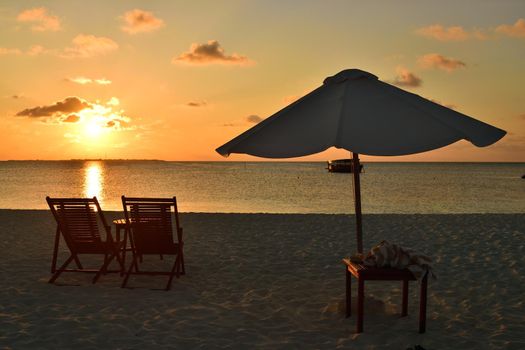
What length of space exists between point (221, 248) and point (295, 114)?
16.6 ft

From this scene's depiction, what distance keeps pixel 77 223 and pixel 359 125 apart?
415 centimetres

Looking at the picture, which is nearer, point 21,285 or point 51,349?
point 51,349

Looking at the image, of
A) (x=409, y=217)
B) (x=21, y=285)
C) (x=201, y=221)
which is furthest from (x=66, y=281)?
(x=409, y=217)

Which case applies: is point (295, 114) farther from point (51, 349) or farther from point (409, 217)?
point (409, 217)

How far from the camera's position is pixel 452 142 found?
12.8ft

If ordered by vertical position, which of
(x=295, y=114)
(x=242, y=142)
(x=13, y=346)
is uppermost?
(x=295, y=114)

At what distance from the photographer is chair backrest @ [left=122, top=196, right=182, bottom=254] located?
6.26m

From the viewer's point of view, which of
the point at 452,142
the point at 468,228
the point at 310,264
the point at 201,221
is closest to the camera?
the point at 452,142

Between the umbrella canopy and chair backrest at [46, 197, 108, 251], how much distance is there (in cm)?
277

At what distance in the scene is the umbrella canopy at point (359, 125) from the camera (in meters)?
3.89

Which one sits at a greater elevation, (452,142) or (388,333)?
(452,142)

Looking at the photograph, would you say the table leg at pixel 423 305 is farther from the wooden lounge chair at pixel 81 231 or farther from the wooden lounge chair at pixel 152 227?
the wooden lounge chair at pixel 81 231

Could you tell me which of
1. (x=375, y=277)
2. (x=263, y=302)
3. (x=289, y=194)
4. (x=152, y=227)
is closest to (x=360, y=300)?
(x=375, y=277)

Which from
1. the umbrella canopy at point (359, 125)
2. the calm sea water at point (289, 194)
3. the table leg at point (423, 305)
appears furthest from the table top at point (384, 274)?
the calm sea water at point (289, 194)
